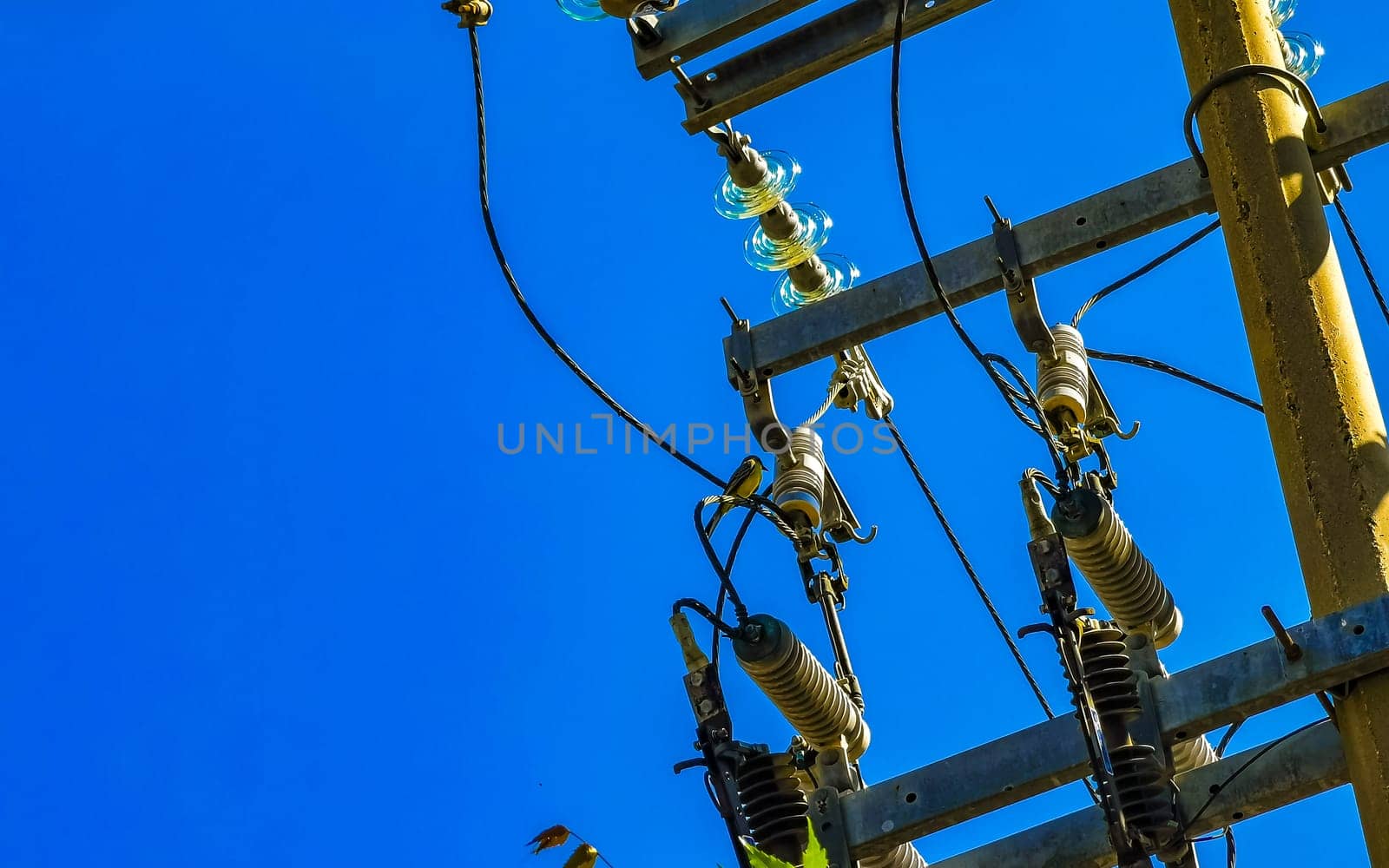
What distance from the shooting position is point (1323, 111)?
19.7ft

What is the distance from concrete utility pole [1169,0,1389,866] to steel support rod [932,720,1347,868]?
23.0 inches

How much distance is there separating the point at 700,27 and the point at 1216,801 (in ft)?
9.34

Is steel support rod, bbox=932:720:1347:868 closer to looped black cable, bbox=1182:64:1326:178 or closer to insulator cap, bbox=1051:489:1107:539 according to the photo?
insulator cap, bbox=1051:489:1107:539

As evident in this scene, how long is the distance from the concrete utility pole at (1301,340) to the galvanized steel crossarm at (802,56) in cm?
88

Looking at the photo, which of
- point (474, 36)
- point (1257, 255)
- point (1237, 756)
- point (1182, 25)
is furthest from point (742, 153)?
point (1237, 756)

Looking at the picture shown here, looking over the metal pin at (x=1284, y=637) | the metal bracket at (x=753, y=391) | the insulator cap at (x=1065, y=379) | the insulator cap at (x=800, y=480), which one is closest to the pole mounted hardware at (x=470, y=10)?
the metal bracket at (x=753, y=391)

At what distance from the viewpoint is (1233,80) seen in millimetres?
5715

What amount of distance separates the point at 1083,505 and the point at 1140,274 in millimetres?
1608

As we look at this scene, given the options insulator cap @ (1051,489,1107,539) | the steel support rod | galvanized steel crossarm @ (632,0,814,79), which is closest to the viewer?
the steel support rod

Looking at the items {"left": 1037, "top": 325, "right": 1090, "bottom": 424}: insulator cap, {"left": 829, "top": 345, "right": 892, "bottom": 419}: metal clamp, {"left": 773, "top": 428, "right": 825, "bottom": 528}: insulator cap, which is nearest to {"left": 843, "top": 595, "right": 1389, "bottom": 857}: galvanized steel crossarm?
{"left": 773, "top": 428, "right": 825, "bottom": 528}: insulator cap

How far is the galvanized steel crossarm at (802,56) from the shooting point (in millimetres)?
6461

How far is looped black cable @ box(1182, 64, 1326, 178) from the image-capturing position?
18.7 ft

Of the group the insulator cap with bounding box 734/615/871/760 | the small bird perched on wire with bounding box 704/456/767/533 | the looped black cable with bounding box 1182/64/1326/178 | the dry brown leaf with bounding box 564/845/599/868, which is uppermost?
the looped black cable with bounding box 1182/64/1326/178

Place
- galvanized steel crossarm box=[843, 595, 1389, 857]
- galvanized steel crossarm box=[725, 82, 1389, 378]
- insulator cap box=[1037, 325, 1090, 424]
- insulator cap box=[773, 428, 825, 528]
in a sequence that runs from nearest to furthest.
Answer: galvanized steel crossarm box=[843, 595, 1389, 857] → galvanized steel crossarm box=[725, 82, 1389, 378] → insulator cap box=[1037, 325, 1090, 424] → insulator cap box=[773, 428, 825, 528]
